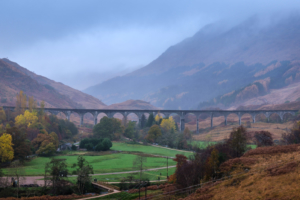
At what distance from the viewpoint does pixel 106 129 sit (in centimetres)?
8144

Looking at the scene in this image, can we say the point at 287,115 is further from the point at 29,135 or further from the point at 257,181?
the point at 257,181

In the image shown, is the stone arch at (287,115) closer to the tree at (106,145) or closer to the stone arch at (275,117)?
the stone arch at (275,117)

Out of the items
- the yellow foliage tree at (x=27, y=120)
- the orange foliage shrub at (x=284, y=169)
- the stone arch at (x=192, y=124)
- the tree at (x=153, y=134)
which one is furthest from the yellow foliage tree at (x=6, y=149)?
the stone arch at (x=192, y=124)

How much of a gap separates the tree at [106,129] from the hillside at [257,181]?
5407 cm

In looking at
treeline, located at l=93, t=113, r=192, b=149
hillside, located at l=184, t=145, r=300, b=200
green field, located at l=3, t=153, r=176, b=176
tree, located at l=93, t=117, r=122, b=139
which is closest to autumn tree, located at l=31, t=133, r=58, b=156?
green field, located at l=3, t=153, r=176, b=176

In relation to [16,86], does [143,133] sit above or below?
below

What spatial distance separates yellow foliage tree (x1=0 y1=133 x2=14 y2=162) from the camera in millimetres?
43281

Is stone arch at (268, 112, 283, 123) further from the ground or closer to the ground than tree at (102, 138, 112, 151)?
further from the ground

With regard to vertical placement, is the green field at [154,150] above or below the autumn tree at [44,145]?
below

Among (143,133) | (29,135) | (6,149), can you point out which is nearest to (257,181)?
(6,149)

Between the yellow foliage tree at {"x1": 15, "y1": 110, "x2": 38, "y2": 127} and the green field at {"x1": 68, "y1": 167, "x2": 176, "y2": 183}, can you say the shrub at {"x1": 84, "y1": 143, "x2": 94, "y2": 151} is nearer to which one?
the yellow foliage tree at {"x1": 15, "y1": 110, "x2": 38, "y2": 127}

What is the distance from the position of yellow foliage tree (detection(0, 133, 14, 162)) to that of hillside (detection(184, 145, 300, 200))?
108 feet

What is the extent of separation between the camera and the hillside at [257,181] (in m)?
19.2

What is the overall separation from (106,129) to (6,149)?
38762mm
